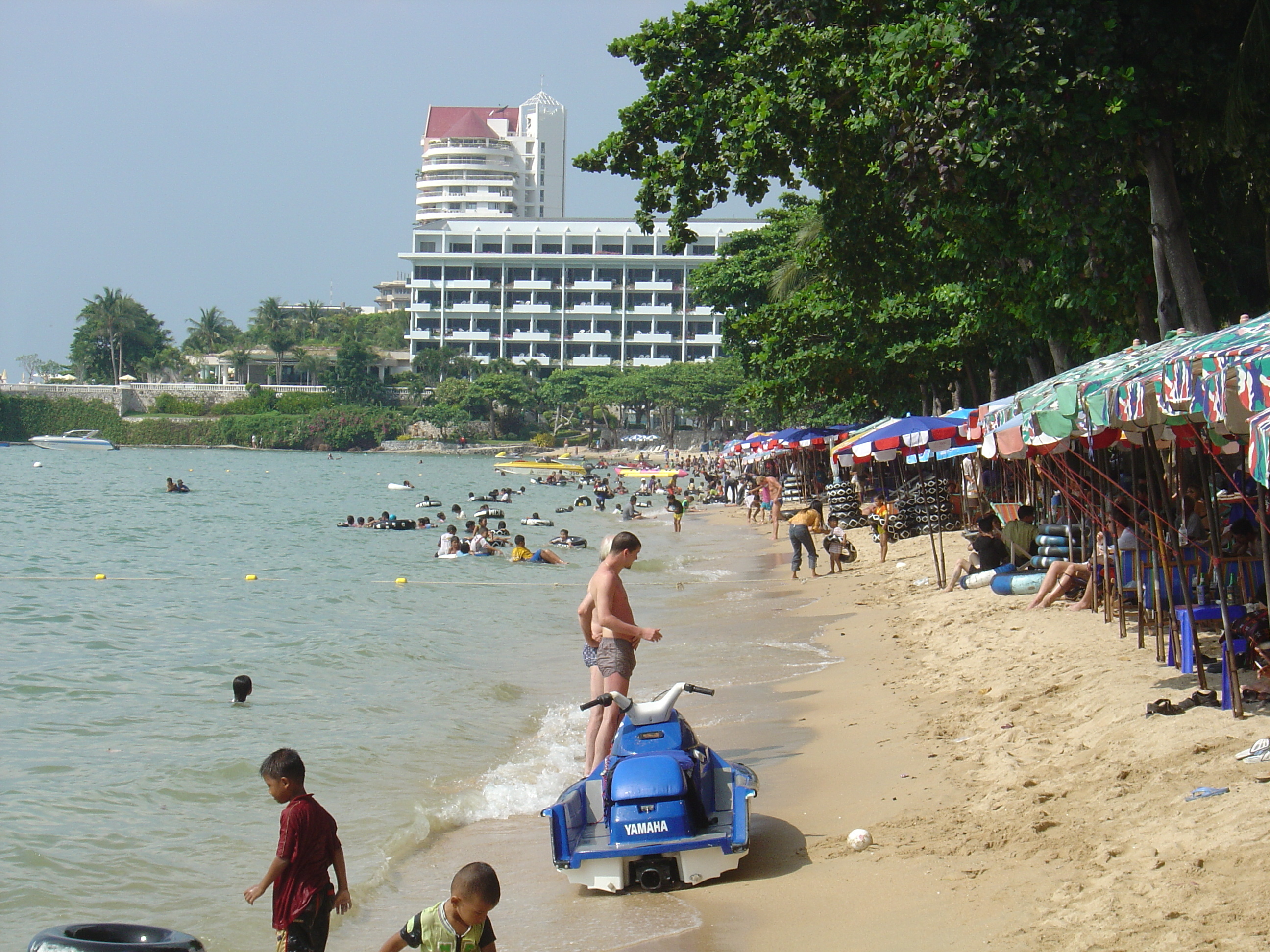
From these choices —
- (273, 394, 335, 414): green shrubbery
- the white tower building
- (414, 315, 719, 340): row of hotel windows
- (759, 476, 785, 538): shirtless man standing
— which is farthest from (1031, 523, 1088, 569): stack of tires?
the white tower building

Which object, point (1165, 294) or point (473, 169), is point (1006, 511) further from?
point (473, 169)

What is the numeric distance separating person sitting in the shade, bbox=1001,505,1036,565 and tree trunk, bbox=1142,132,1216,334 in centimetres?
385

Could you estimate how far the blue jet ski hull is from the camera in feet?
19.0

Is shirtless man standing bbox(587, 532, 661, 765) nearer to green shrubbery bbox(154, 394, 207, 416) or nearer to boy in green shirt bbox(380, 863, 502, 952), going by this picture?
boy in green shirt bbox(380, 863, 502, 952)

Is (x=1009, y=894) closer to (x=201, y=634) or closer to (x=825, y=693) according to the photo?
(x=825, y=693)

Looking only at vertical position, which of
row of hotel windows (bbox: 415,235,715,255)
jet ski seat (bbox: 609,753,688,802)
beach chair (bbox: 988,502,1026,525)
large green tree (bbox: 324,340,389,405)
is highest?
row of hotel windows (bbox: 415,235,715,255)

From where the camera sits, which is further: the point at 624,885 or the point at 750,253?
the point at 750,253

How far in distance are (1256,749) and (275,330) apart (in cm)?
12809

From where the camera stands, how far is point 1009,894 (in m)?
5.07

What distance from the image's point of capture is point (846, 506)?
28453mm

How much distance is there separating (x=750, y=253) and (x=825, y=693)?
33.6 m

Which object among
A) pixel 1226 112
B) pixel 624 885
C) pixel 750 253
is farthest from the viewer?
pixel 750 253

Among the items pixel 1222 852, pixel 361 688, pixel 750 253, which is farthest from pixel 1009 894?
pixel 750 253

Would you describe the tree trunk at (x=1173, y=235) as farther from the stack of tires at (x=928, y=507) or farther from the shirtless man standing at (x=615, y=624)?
the stack of tires at (x=928, y=507)
